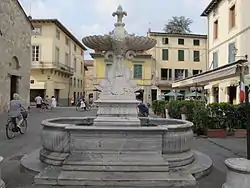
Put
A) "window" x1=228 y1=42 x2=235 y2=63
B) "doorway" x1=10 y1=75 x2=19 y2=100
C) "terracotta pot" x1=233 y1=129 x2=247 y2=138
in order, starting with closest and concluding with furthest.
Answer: "terracotta pot" x1=233 y1=129 x2=247 y2=138, "window" x1=228 y1=42 x2=235 y2=63, "doorway" x1=10 y1=75 x2=19 y2=100

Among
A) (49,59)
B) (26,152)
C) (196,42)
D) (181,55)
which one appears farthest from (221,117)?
(196,42)

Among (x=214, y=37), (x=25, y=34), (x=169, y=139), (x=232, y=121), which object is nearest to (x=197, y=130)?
(x=232, y=121)

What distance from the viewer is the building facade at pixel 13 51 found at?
24938mm

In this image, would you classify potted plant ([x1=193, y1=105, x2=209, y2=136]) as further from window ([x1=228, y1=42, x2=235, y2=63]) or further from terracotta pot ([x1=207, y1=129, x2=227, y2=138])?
window ([x1=228, y1=42, x2=235, y2=63])

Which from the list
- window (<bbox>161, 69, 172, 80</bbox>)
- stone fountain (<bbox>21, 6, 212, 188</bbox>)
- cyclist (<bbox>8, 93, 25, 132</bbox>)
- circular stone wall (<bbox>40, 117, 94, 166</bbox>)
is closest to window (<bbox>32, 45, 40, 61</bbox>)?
window (<bbox>161, 69, 172, 80</bbox>)

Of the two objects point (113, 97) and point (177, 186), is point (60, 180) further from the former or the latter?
point (113, 97)

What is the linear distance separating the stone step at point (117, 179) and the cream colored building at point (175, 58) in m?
43.0

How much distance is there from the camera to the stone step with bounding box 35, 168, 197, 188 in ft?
19.1

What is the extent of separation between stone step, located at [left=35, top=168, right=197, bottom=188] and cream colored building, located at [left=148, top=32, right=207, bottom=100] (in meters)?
43.0

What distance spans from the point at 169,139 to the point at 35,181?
263 centimetres

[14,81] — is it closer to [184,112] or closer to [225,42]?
[225,42]

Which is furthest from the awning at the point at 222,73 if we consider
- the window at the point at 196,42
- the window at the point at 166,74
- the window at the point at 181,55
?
the window at the point at 196,42

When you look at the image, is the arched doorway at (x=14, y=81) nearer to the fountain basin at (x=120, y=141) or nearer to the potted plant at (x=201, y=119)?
the potted plant at (x=201, y=119)

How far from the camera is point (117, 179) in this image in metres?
5.89
